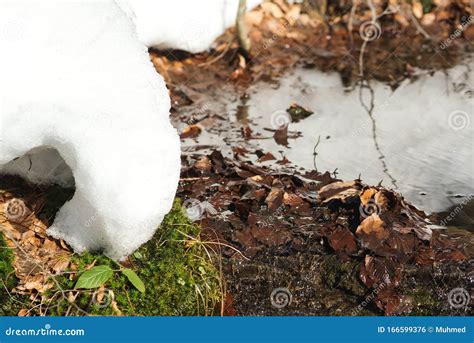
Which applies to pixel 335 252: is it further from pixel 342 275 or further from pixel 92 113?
pixel 92 113

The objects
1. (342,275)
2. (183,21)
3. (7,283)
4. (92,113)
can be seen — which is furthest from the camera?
(183,21)

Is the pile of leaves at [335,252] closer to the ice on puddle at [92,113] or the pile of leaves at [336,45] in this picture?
the ice on puddle at [92,113]

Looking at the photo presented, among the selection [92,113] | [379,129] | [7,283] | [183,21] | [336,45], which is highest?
[92,113]

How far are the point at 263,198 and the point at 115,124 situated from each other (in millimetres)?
1041

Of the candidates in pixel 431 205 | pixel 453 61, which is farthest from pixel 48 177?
pixel 453 61

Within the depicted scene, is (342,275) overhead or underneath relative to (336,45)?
overhead

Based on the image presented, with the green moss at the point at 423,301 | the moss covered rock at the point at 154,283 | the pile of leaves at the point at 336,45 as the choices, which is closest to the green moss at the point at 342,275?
the green moss at the point at 423,301

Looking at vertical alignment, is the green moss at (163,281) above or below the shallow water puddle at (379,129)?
above

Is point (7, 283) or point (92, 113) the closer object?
point (92, 113)

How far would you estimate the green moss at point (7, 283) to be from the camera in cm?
312

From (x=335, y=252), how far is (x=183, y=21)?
290 centimetres

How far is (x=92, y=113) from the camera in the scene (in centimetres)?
302

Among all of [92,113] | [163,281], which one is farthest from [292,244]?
[92,113]

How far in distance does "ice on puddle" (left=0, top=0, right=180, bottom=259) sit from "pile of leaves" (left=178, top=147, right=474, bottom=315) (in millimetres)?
553
